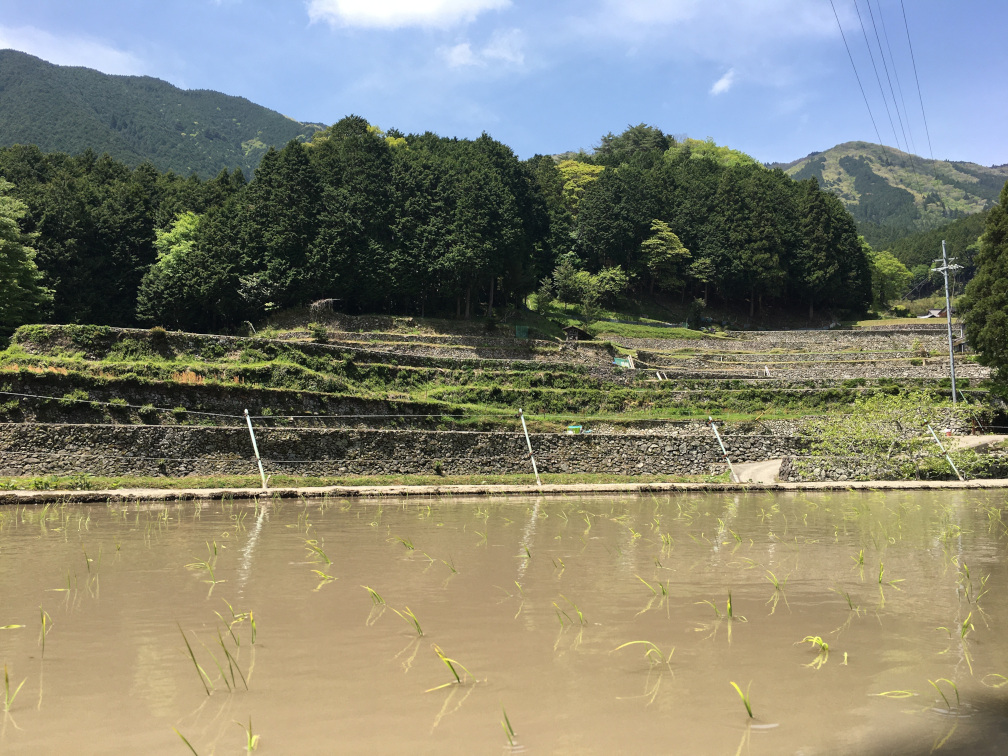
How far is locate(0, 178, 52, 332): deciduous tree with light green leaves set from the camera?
105 ft

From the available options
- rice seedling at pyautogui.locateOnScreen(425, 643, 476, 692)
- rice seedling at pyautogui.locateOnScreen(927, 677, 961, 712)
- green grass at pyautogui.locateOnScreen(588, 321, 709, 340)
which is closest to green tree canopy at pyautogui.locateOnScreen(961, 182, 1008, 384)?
green grass at pyautogui.locateOnScreen(588, 321, 709, 340)

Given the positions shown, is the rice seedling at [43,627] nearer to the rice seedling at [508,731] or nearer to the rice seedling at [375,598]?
the rice seedling at [375,598]

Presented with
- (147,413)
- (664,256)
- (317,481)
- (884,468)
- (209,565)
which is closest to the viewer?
(209,565)

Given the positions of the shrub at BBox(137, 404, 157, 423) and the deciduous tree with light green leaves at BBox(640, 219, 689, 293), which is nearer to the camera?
the shrub at BBox(137, 404, 157, 423)

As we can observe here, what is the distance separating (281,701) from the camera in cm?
491

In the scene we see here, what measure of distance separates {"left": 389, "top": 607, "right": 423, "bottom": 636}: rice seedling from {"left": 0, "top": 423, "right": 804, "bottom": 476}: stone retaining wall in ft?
49.9

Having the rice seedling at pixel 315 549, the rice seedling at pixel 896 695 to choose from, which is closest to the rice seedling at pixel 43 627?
the rice seedling at pixel 315 549

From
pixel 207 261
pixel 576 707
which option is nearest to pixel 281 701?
pixel 576 707

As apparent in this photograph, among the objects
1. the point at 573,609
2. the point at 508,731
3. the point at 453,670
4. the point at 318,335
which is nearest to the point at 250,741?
the point at 453,670

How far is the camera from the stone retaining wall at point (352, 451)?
19.1m

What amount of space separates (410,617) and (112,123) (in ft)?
591

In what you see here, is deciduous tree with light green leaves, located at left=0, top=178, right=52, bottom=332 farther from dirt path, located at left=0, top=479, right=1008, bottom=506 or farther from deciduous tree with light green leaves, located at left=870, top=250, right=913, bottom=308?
deciduous tree with light green leaves, located at left=870, top=250, right=913, bottom=308

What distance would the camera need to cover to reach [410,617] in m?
6.96

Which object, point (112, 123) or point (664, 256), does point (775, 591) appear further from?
point (112, 123)
